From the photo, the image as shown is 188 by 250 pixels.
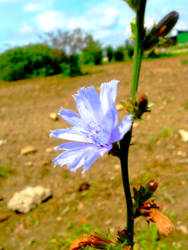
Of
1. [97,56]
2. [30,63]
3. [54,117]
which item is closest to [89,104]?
[54,117]

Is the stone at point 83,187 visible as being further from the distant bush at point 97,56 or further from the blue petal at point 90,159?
the distant bush at point 97,56

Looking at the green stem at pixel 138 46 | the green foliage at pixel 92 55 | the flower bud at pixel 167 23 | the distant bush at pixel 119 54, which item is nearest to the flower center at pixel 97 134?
the green stem at pixel 138 46

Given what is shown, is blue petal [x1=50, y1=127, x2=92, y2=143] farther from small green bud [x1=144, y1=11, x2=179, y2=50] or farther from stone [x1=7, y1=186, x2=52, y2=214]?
stone [x1=7, y1=186, x2=52, y2=214]

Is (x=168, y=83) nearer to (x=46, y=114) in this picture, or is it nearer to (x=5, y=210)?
(x=46, y=114)

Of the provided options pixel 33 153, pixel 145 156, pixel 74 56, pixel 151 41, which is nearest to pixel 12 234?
pixel 33 153

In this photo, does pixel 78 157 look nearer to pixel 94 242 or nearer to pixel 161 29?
pixel 94 242

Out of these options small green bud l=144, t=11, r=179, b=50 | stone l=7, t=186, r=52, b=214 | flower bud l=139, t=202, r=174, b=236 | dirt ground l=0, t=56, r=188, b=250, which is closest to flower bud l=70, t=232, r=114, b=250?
flower bud l=139, t=202, r=174, b=236
